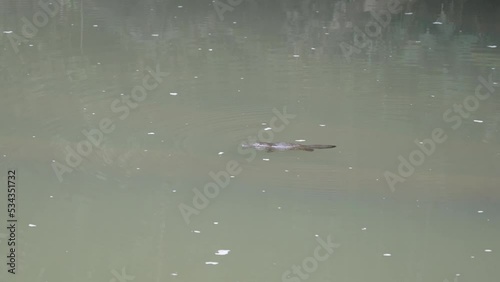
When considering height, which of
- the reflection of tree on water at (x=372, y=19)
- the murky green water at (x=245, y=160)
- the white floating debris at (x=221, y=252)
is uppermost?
the reflection of tree on water at (x=372, y=19)

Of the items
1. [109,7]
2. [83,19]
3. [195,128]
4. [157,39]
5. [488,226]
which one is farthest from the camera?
[109,7]

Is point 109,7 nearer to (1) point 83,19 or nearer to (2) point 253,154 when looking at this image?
(1) point 83,19

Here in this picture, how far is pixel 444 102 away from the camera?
827 cm

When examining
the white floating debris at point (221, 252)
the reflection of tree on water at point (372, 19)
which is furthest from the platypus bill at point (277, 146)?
the reflection of tree on water at point (372, 19)

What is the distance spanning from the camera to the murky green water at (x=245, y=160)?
5223 mm

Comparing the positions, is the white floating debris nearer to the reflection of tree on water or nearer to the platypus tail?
the platypus tail

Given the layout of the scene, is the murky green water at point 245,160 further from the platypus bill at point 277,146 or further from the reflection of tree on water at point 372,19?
the reflection of tree on water at point 372,19

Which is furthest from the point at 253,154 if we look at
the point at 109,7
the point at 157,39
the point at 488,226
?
the point at 109,7

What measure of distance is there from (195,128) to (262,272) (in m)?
2.45

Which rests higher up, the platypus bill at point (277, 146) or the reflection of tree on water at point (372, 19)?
the reflection of tree on water at point (372, 19)

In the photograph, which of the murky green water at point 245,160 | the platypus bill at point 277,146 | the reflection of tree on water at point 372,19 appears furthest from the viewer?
the reflection of tree on water at point 372,19

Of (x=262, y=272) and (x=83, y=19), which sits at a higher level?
(x=83, y=19)

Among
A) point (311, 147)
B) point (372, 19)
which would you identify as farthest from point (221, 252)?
point (372, 19)

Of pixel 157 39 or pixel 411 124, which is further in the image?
pixel 157 39
